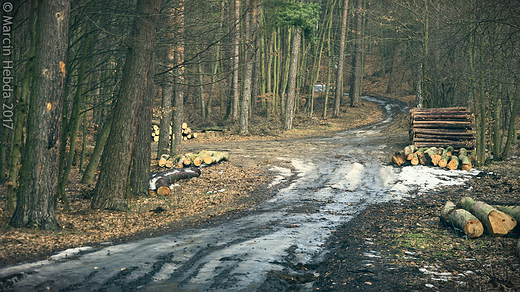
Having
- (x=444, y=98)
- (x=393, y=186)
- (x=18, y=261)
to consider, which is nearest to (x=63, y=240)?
(x=18, y=261)

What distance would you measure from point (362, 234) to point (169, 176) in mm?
6940

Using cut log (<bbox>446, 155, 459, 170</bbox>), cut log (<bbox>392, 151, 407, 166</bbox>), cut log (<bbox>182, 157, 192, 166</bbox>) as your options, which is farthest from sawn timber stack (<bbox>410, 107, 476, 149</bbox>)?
cut log (<bbox>182, 157, 192, 166</bbox>)

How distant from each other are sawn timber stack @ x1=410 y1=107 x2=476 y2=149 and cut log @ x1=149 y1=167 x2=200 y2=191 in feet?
30.2

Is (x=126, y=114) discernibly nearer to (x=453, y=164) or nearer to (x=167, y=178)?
(x=167, y=178)

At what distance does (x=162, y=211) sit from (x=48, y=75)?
4147 millimetres

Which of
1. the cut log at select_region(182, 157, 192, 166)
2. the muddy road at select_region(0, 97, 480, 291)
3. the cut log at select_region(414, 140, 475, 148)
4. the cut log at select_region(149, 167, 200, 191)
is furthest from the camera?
the cut log at select_region(414, 140, 475, 148)

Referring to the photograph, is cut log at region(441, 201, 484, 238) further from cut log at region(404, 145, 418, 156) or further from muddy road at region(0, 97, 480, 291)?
cut log at region(404, 145, 418, 156)

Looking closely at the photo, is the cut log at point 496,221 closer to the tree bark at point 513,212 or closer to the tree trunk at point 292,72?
the tree bark at point 513,212

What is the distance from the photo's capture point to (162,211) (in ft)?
31.0

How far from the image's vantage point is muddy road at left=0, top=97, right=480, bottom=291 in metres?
4.95

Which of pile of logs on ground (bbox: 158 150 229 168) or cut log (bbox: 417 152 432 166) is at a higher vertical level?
cut log (bbox: 417 152 432 166)

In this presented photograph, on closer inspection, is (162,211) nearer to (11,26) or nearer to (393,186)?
(11,26)

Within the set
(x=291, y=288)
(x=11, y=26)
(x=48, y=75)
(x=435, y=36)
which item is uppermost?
(x=435, y=36)

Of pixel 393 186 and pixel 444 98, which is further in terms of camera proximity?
pixel 444 98
